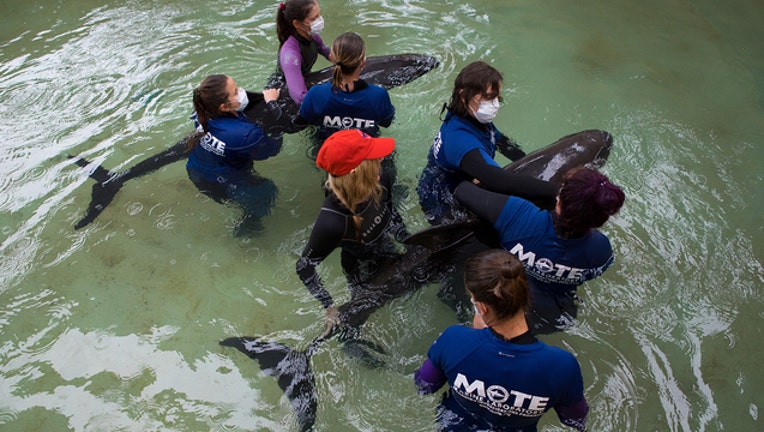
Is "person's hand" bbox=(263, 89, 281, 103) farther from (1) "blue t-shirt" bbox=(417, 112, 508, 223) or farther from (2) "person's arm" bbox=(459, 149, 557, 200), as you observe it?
(2) "person's arm" bbox=(459, 149, 557, 200)

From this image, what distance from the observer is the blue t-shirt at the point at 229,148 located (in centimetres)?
361

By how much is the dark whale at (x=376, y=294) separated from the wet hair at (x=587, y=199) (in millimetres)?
806

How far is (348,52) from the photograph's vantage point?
3.34 m

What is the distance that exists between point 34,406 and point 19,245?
1518 millimetres

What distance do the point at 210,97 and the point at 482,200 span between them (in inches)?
75.0

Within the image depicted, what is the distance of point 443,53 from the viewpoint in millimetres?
6277

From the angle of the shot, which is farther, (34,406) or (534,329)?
(34,406)

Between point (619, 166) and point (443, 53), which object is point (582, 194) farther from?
point (443, 53)

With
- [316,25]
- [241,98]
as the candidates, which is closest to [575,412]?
[241,98]

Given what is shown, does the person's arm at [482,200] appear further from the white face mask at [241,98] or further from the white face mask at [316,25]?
the white face mask at [316,25]

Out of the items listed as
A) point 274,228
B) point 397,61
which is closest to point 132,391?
point 274,228

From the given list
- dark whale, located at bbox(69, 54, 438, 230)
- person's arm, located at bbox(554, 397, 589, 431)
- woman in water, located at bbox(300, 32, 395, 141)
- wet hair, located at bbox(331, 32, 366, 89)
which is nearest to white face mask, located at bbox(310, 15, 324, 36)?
dark whale, located at bbox(69, 54, 438, 230)

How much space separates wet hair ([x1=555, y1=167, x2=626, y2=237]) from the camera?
2314 mm

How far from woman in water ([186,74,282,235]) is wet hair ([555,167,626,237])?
221 centimetres
